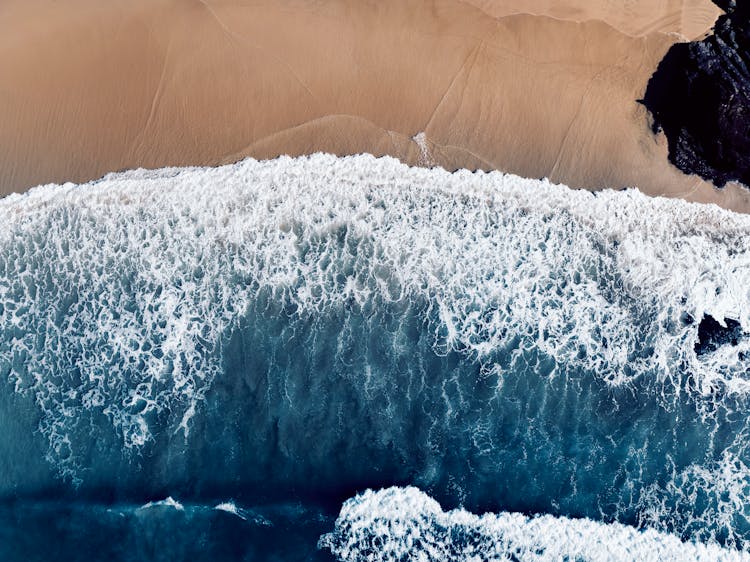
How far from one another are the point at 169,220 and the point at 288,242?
1.28 metres

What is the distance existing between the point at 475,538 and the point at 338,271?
3062 mm

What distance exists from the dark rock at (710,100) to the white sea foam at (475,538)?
12.2ft

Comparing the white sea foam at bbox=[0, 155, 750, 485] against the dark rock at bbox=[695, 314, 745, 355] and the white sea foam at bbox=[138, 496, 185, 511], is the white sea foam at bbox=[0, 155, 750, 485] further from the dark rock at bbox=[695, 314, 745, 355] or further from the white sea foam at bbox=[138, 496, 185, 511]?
the white sea foam at bbox=[138, 496, 185, 511]

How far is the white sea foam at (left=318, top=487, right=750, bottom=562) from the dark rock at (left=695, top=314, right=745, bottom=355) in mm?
1976

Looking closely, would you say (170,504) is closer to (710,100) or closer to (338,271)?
(338,271)

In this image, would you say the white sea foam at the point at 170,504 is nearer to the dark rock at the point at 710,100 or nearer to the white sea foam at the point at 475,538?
the white sea foam at the point at 475,538

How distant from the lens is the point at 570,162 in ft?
17.6

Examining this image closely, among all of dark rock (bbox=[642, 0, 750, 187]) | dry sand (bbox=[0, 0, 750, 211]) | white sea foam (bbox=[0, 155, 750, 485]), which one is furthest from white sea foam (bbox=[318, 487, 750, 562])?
dark rock (bbox=[642, 0, 750, 187])

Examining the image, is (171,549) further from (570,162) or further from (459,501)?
(570,162)

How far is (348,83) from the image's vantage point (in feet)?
17.8

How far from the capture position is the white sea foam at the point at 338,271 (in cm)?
539

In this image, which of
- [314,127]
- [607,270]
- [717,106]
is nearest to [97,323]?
[314,127]

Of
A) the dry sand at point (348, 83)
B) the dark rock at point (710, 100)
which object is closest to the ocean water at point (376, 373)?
the dry sand at point (348, 83)

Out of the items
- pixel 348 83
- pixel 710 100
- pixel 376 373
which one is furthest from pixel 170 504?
pixel 710 100
